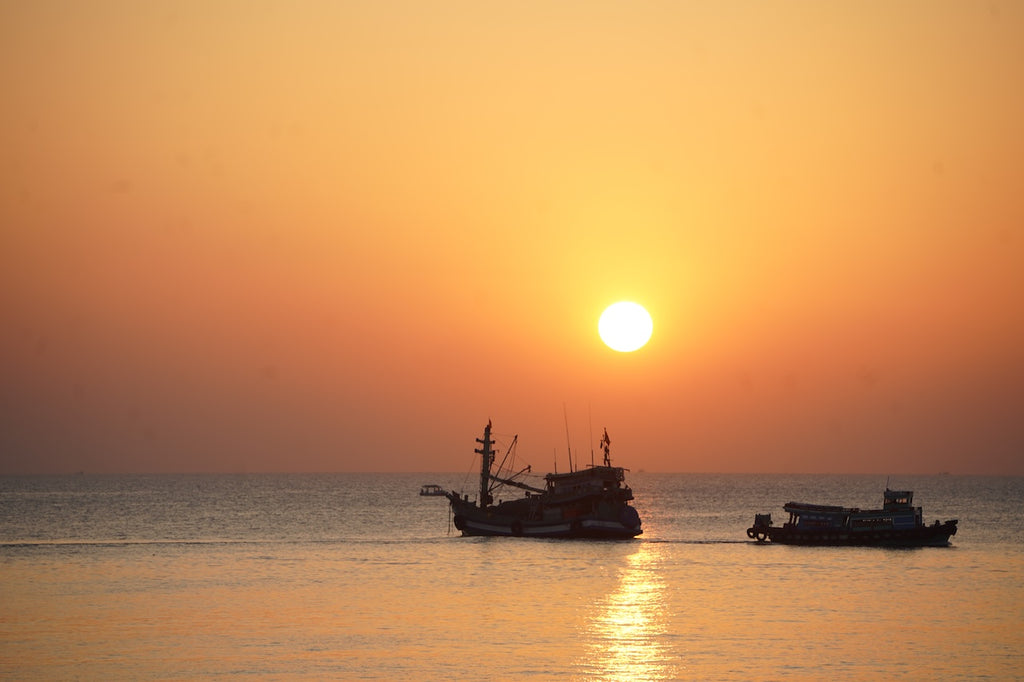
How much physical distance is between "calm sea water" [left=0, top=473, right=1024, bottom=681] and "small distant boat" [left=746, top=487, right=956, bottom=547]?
2.25 metres

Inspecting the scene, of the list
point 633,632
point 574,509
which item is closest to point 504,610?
point 633,632

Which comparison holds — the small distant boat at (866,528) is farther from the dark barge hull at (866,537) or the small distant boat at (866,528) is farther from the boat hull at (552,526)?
the boat hull at (552,526)

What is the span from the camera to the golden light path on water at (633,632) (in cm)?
4934

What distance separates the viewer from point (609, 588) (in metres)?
79.7

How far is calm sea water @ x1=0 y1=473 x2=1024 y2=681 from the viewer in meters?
51.2

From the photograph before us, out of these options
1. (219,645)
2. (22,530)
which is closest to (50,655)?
(219,645)

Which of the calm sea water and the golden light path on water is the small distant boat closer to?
the calm sea water

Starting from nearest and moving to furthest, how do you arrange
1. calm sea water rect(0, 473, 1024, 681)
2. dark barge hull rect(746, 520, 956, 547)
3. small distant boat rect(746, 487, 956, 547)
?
calm sea water rect(0, 473, 1024, 681)
dark barge hull rect(746, 520, 956, 547)
small distant boat rect(746, 487, 956, 547)

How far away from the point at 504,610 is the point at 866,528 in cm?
5490

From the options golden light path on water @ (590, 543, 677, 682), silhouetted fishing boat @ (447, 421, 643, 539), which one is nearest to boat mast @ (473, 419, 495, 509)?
silhouetted fishing boat @ (447, 421, 643, 539)

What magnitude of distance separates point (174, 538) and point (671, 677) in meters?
87.6

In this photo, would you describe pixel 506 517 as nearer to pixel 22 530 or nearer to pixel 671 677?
pixel 22 530

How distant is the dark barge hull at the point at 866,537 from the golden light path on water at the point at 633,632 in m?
30.0

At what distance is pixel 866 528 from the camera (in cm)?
11250
